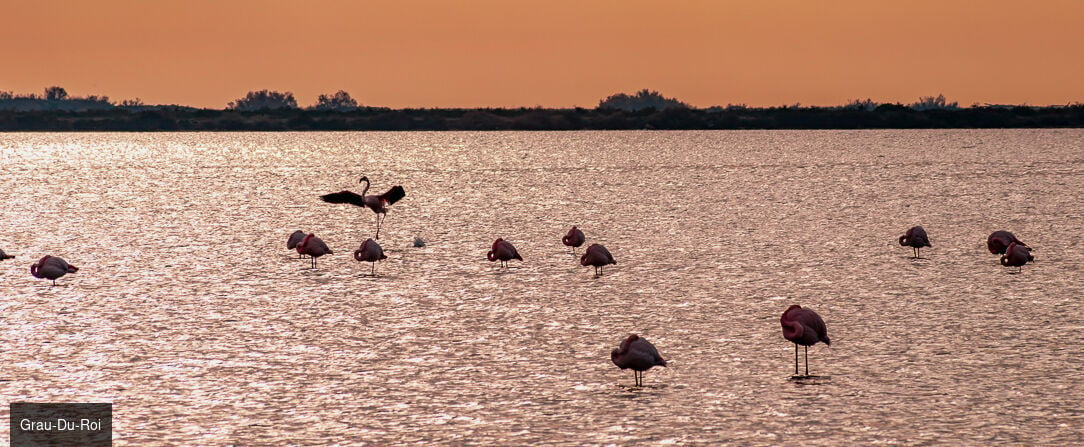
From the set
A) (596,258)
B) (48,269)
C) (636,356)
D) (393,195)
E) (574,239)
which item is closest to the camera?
(636,356)

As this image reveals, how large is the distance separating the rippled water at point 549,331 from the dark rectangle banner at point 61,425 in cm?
25

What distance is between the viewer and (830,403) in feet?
48.4

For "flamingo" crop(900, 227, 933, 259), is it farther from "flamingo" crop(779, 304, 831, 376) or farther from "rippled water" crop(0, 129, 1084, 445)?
"flamingo" crop(779, 304, 831, 376)

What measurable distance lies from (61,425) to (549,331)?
7.72 meters

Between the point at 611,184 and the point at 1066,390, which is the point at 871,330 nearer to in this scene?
the point at 1066,390

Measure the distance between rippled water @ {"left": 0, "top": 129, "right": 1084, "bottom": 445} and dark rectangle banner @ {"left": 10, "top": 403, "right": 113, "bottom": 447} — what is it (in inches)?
10.0

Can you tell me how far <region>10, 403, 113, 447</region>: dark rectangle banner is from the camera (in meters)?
13.3

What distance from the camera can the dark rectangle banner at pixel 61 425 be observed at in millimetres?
13273

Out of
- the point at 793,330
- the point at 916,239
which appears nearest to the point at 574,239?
the point at 916,239

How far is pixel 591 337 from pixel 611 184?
5511 cm

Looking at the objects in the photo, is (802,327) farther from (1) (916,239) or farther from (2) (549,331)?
(1) (916,239)

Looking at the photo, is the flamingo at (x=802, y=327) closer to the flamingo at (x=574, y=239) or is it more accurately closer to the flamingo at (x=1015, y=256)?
the flamingo at (x=1015, y=256)

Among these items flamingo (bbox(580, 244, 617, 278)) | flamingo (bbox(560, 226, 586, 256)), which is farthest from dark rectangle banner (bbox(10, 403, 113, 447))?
flamingo (bbox(560, 226, 586, 256))

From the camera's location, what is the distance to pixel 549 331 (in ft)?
65.2
